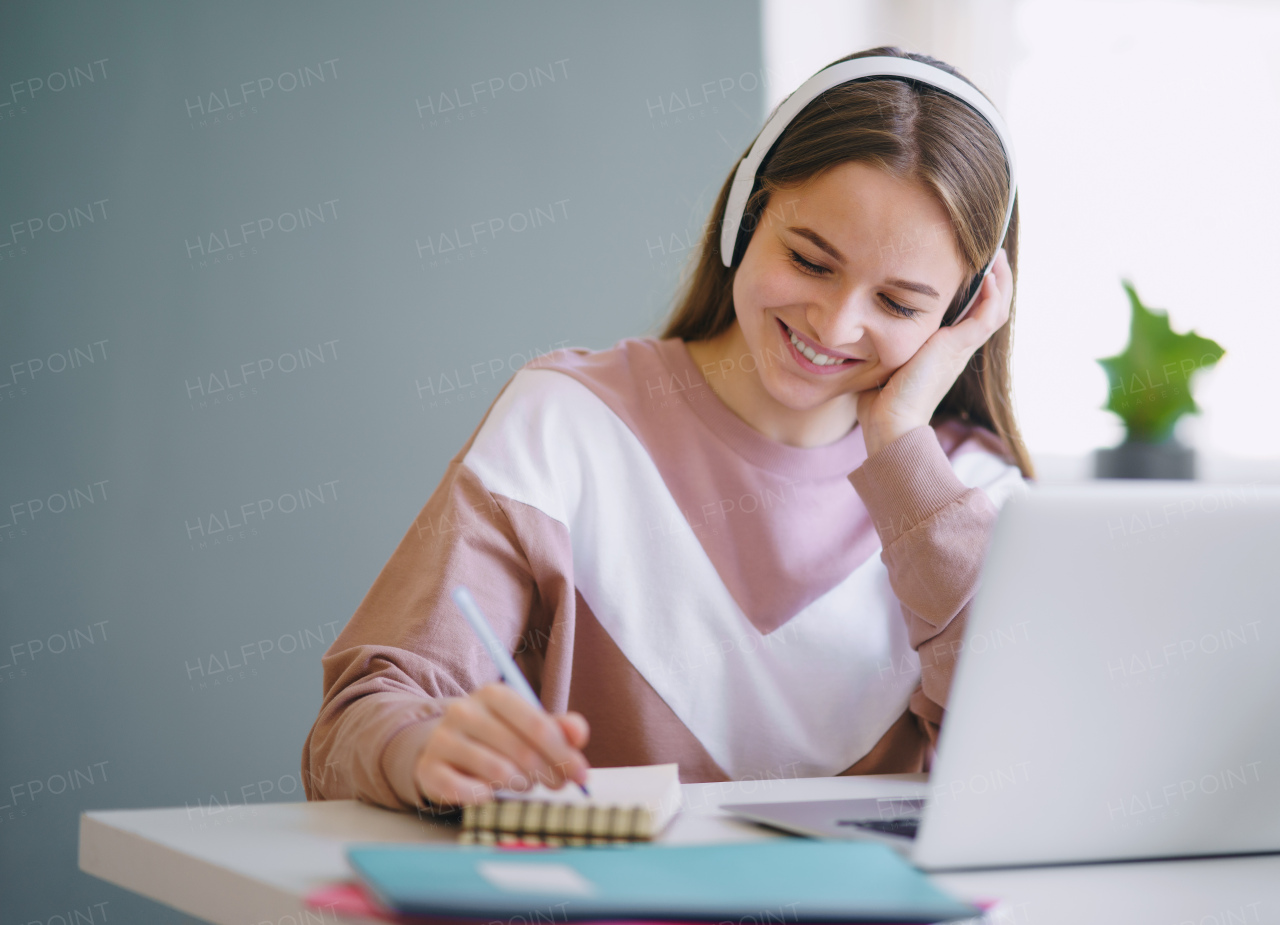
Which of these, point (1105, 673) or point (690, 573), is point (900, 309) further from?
point (1105, 673)

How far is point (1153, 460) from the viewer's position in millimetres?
2053

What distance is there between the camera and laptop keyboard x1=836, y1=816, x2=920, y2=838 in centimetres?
70

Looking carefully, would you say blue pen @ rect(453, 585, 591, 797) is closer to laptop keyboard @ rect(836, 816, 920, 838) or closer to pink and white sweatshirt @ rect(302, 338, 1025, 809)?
laptop keyboard @ rect(836, 816, 920, 838)

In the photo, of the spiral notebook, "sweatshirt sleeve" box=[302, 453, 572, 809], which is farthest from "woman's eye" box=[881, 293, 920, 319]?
the spiral notebook

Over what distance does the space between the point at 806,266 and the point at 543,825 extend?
700 mm

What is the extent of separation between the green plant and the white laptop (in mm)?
1516

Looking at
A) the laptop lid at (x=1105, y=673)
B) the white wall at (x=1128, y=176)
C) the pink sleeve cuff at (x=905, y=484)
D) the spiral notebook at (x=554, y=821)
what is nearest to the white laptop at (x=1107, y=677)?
the laptop lid at (x=1105, y=673)

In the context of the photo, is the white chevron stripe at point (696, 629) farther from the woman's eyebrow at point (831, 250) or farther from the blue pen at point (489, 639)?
the blue pen at point (489, 639)

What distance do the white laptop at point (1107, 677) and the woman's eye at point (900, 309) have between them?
0.57 meters

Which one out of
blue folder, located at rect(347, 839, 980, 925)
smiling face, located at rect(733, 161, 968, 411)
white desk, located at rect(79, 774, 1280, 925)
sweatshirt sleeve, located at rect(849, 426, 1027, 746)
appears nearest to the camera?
blue folder, located at rect(347, 839, 980, 925)

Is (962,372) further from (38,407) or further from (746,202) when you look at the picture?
(38,407)

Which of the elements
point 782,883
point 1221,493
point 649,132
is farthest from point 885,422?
point 649,132

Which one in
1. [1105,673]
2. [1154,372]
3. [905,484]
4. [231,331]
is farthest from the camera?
[1154,372]

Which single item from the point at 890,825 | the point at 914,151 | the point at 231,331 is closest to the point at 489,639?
the point at 890,825
